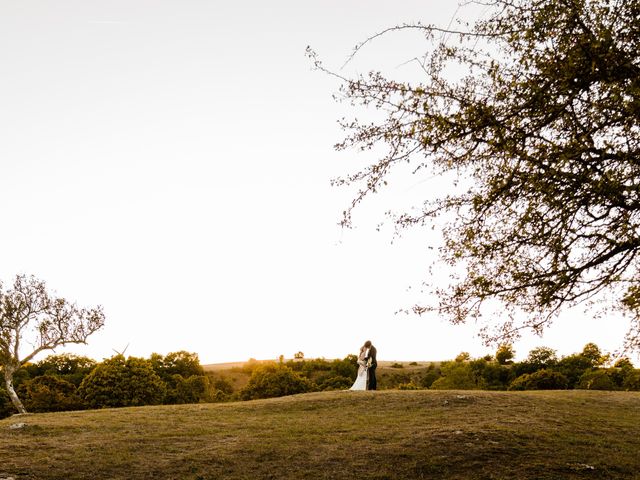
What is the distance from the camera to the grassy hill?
10633 millimetres

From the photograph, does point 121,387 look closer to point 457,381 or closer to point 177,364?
point 177,364

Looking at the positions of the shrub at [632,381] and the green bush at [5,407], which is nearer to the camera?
the shrub at [632,381]

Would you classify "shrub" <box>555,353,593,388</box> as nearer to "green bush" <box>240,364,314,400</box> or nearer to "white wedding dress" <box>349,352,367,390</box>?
"green bush" <box>240,364,314,400</box>

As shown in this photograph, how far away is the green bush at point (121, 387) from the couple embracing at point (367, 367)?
48.4ft

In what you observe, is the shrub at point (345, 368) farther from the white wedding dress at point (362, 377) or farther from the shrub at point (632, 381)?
the white wedding dress at point (362, 377)

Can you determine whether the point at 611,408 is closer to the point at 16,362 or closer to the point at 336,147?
the point at 336,147

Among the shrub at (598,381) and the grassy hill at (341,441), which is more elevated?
the shrub at (598,381)

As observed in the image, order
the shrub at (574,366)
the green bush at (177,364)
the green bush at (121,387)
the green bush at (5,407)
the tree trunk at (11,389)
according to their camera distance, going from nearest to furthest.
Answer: the green bush at (121,387) < the tree trunk at (11,389) < the green bush at (5,407) < the shrub at (574,366) < the green bush at (177,364)

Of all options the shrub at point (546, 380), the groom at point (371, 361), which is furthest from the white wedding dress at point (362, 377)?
the shrub at point (546, 380)

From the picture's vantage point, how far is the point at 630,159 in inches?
316

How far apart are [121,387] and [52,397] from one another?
519 centimetres

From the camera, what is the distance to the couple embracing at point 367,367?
24.5 meters

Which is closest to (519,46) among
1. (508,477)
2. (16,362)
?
(508,477)

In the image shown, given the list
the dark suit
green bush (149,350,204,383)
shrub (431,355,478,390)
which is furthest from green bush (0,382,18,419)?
shrub (431,355,478,390)
